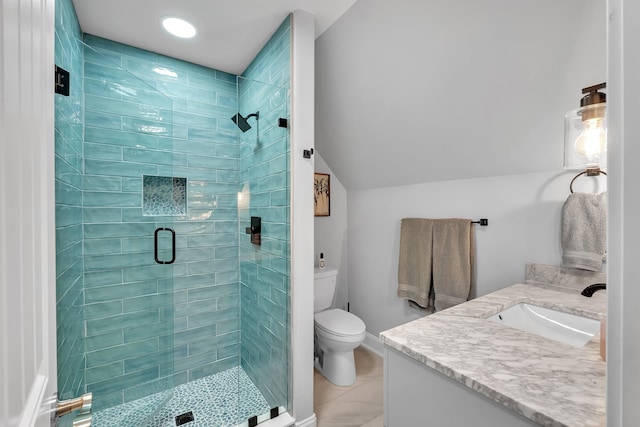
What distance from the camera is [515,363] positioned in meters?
0.83

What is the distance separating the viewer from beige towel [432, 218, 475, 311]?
1.99m

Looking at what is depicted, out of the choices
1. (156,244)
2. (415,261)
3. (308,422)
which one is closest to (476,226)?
(415,261)

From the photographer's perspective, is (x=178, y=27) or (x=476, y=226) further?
(x=476, y=226)

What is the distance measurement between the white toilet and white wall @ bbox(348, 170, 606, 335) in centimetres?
50

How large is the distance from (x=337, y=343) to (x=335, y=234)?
1163 mm

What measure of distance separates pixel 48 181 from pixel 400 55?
1743 millimetres

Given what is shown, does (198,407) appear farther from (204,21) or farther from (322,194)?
(204,21)

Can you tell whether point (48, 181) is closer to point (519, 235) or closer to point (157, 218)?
point (157, 218)

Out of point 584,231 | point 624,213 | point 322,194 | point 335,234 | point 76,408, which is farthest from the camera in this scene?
point 335,234

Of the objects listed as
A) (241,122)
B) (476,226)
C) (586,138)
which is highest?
(241,122)

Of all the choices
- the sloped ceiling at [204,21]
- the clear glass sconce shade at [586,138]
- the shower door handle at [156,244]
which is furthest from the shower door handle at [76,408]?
the sloped ceiling at [204,21]

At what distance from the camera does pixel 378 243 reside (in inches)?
106

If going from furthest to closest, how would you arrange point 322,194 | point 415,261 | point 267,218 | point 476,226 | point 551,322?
1. point 322,194
2. point 415,261
3. point 476,226
4. point 267,218
5. point 551,322

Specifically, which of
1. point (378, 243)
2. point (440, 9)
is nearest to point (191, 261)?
point (378, 243)
